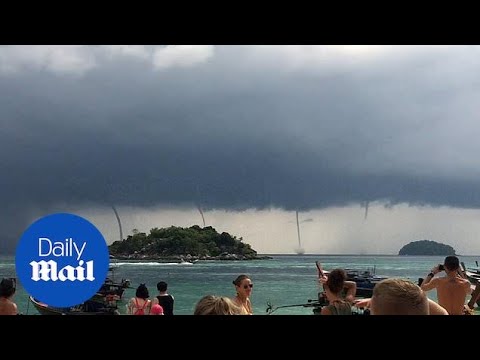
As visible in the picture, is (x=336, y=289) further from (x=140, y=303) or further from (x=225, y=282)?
(x=225, y=282)

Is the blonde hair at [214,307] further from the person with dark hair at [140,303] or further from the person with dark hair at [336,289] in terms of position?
the person with dark hair at [140,303]

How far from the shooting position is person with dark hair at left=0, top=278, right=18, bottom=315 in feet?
12.6

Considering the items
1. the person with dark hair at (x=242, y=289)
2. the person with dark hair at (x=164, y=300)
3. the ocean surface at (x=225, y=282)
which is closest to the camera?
the person with dark hair at (x=242, y=289)

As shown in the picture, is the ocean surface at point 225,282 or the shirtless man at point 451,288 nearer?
the shirtless man at point 451,288

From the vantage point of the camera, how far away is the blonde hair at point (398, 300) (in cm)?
184

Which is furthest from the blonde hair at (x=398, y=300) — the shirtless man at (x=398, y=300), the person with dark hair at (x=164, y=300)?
the person with dark hair at (x=164, y=300)

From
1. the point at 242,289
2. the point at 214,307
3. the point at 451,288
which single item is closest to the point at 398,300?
the point at 214,307

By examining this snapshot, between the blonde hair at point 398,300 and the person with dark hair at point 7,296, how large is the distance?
258 centimetres

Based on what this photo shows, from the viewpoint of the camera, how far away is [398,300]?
1841mm

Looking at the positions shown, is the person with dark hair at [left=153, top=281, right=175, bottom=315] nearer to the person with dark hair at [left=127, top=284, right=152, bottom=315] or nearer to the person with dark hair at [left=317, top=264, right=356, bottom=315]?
the person with dark hair at [left=127, top=284, right=152, bottom=315]

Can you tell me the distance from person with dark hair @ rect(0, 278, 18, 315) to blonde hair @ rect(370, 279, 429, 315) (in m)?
2.58
